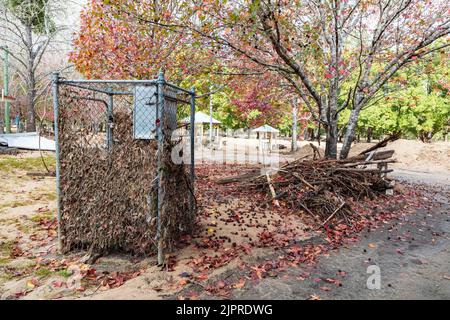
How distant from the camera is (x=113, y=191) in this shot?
4.66 metres

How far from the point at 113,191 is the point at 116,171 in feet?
0.99

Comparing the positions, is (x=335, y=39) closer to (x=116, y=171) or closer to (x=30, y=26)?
(x=116, y=171)

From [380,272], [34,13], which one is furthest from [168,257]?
[34,13]

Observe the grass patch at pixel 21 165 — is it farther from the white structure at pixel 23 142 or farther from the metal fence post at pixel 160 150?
the metal fence post at pixel 160 150

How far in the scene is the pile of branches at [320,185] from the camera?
7.56 meters

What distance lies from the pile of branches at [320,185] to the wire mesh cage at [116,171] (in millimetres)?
3953

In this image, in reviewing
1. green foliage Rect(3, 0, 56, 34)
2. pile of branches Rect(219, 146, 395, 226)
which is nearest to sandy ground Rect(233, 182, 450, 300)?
pile of branches Rect(219, 146, 395, 226)

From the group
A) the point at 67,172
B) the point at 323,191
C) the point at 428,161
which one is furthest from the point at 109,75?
the point at 428,161

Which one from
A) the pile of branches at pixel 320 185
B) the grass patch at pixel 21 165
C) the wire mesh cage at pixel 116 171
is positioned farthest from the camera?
the grass patch at pixel 21 165

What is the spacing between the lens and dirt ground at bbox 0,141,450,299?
382 centimetres

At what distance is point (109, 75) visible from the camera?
1099 cm

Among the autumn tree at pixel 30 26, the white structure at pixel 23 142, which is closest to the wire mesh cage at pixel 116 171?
the white structure at pixel 23 142

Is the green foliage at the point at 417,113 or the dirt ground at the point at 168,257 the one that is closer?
the dirt ground at the point at 168,257
